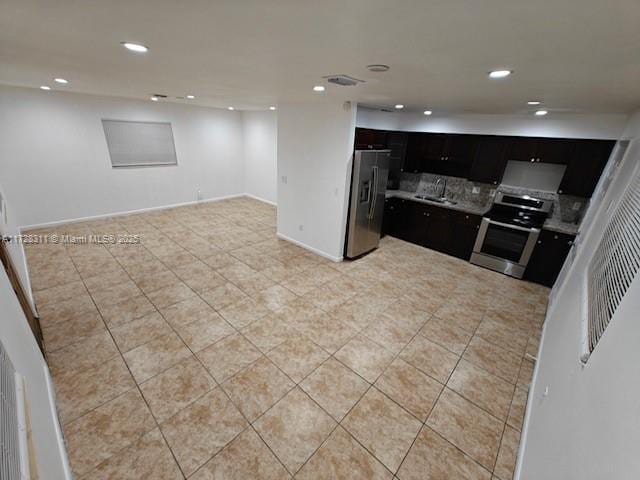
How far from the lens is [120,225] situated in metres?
5.76

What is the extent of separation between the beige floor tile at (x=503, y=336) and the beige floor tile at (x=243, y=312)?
2.67 metres

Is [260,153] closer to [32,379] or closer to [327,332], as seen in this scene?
[327,332]

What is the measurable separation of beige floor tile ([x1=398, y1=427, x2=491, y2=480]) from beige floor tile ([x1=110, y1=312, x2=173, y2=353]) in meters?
2.60

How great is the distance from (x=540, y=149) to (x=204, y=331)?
5.52 meters

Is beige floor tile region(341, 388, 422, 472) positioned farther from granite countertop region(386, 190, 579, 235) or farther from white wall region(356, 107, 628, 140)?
white wall region(356, 107, 628, 140)

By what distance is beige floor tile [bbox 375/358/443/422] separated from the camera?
2.30 m

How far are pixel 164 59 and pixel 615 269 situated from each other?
10.5 feet

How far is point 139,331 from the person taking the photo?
2.93 metres

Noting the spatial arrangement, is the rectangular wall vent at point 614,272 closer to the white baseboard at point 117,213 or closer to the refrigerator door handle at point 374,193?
the refrigerator door handle at point 374,193

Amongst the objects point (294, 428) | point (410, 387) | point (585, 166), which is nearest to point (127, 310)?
point (294, 428)

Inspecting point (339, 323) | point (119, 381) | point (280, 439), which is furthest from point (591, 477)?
point (119, 381)

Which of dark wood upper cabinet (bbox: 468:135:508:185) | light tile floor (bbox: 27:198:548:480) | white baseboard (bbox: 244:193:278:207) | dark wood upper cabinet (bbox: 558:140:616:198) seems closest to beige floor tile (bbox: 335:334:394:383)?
light tile floor (bbox: 27:198:548:480)

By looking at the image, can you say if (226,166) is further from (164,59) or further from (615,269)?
(615,269)

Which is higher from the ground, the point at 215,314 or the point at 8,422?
the point at 8,422
